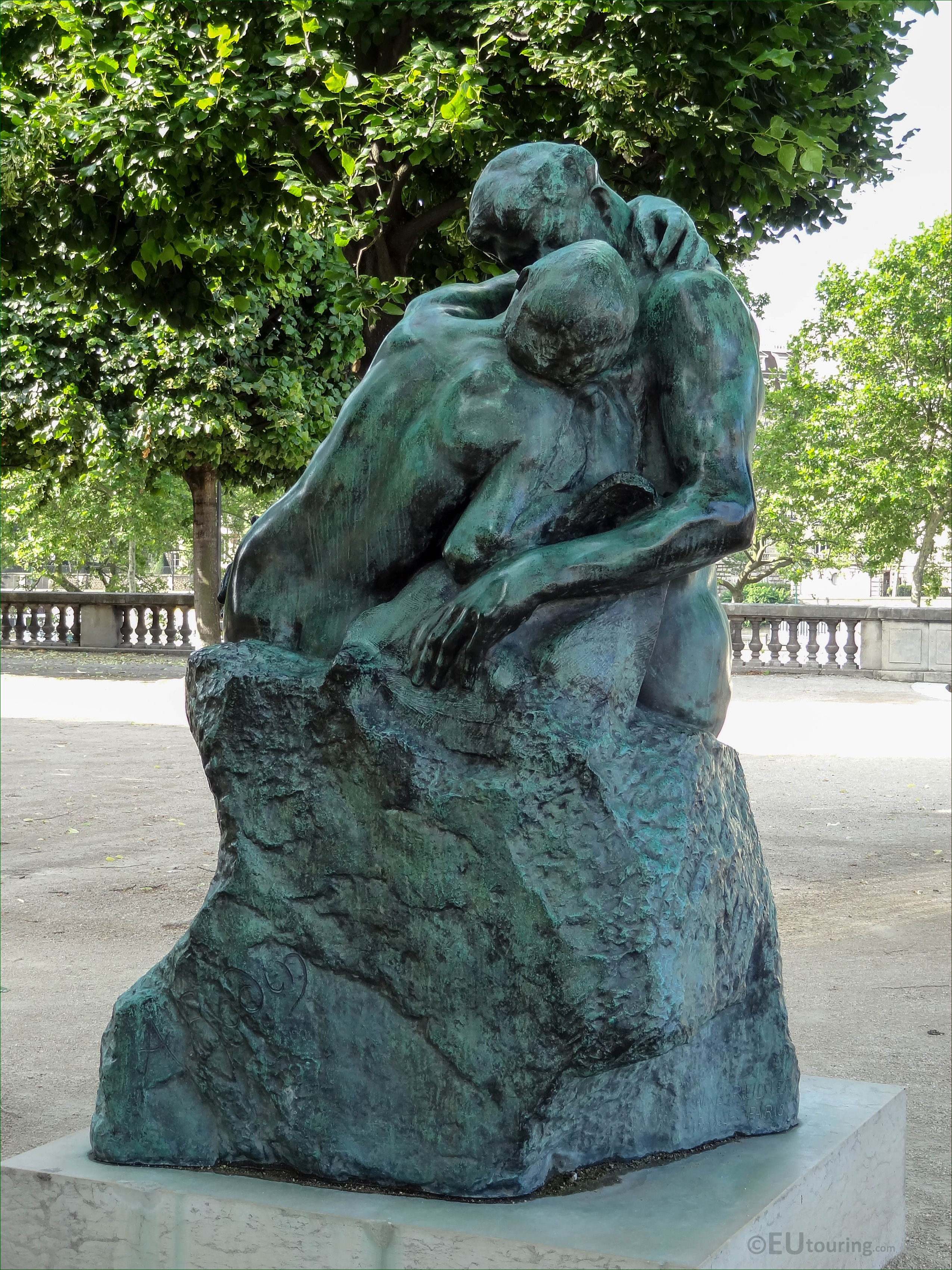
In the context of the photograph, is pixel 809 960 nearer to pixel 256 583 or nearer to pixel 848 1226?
pixel 848 1226

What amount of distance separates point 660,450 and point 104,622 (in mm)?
22830

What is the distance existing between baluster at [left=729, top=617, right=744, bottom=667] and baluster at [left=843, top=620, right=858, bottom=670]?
1.56 m

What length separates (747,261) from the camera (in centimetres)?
988

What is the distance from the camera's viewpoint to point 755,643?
73.8ft

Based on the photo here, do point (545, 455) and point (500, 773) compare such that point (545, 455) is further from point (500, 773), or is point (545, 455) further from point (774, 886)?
point (774, 886)

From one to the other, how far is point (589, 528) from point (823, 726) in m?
12.6

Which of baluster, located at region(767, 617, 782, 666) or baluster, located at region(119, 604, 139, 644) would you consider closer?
baluster, located at region(767, 617, 782, 666)

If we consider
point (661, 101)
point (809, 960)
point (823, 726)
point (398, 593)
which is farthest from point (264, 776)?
point (823, 726)

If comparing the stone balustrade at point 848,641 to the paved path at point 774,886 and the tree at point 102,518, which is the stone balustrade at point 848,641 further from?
the tree at point 102,518

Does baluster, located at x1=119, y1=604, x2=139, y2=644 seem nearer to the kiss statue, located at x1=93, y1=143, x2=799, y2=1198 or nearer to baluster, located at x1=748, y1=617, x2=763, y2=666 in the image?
baluster, located at x1=748, y1=617, x2=763, y2=666

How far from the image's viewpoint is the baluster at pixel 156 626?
2434cm

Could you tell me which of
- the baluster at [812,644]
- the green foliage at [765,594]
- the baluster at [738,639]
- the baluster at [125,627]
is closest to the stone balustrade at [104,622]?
the baluster at [125,627]

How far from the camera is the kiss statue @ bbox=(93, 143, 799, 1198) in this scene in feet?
8.48

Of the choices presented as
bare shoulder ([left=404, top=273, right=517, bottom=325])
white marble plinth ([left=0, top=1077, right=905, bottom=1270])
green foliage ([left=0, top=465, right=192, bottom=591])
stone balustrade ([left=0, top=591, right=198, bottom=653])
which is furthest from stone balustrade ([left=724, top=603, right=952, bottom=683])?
white marble plinth ([left=0, top=1077, right=905, bottom=1270])
